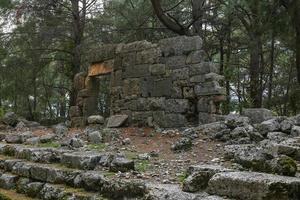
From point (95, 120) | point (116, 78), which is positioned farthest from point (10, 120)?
point (116, 78)

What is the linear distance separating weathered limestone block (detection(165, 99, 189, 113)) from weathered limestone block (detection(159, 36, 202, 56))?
1120mm

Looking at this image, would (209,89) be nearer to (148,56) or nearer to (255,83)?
(148,56)

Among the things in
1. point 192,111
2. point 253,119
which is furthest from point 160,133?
point 253,119

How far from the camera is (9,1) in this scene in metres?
16.1

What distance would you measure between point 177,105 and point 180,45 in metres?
1.41

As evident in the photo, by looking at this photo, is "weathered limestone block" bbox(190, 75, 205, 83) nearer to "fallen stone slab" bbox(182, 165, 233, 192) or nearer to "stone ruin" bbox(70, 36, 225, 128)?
"stone ruin" bbox(70, 36, 225, 128)

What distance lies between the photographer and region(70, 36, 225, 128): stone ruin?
10070 millimetres

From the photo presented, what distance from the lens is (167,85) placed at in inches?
412

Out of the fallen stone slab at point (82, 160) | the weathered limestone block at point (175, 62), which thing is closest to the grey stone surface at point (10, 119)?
the weathered limestone block at point (175, 62)

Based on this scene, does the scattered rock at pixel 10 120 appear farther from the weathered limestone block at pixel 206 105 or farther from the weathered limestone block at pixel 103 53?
the weathered limestone block at pixel 206 105

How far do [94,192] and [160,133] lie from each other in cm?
477

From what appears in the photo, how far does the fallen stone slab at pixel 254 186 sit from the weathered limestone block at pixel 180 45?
6470 mm

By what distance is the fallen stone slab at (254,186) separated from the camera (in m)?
3.52

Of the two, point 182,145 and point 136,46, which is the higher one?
point 136,46
